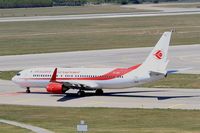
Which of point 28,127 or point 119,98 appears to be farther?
point 119,98

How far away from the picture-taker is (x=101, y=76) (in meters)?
69.2

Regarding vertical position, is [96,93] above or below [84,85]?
below

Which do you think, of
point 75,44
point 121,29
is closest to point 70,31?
point 121,29

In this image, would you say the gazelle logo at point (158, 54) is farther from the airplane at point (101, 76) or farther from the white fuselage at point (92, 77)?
the white fuselage at point (92, 77)

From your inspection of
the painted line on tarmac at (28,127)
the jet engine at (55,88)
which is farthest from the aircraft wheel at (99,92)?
the painted line on tarmac at (28,127)

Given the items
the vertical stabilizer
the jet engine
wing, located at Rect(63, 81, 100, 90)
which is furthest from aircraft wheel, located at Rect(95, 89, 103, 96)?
the vertical stabilizer

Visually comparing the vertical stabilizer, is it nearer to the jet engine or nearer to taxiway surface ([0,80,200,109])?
taxiway surface ([0,80,200,109])

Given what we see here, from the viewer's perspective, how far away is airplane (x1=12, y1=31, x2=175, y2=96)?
66312 millimetres

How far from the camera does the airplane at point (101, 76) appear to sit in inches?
2611

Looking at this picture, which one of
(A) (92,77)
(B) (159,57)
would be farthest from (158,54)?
(A) (92,77)

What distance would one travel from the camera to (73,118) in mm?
55312

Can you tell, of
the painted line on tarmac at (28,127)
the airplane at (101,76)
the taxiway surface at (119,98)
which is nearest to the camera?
the painted line on tarmac at (28,127)

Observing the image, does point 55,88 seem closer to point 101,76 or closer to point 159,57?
point 101,76

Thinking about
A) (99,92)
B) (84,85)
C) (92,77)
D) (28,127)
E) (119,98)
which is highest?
(28,127)
